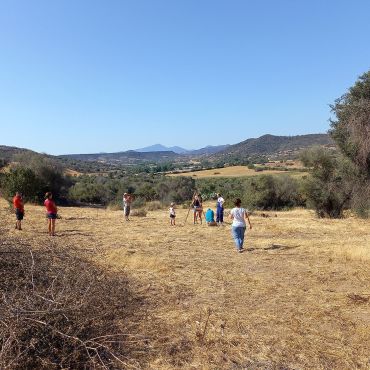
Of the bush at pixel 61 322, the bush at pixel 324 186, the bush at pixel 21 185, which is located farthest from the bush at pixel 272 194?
the bush at pixel 61 322

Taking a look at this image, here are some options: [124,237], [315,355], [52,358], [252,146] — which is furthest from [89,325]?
[252,146]

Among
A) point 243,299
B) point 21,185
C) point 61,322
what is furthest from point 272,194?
point 61,322

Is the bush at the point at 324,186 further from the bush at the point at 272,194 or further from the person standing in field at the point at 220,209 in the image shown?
the bush at the point at 272,194

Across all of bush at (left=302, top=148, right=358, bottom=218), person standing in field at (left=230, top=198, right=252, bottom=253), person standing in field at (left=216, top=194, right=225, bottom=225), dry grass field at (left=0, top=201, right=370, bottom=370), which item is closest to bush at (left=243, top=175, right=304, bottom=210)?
bush at (left=302, top=148, right=358, bottom=218)

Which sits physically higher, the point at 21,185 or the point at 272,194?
the point at 21,185

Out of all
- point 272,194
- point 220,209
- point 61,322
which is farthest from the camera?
point 272,194

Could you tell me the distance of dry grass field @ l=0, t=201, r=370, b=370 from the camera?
521cm

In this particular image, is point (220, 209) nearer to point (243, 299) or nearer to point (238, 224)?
point (238, 224)

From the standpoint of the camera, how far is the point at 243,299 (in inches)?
291

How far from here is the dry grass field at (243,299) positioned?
205 inches

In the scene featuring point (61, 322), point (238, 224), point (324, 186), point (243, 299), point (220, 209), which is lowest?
point (243, 299)

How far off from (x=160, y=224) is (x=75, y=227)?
3860 millimetres

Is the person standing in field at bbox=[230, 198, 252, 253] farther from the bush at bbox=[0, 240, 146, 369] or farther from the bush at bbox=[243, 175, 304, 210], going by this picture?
the bush at bbox=[243, 175, 304, 210]

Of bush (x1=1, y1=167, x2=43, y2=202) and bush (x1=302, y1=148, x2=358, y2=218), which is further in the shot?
bush (x1=302, y1=148, x2=358, y2=218)
